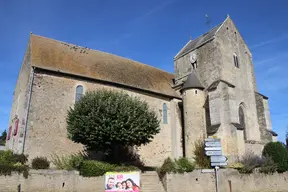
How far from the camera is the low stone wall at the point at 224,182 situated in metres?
14.8

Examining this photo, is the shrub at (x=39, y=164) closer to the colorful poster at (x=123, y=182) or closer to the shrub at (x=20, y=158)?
the shrub at (x=20, y=158)

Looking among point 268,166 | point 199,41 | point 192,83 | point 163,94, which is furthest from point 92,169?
point 199,41

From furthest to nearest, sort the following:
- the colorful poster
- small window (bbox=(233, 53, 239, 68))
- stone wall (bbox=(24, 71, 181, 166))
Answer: small window (bbox=(233, 53, 239, 68)), stone wall (bbox=(24, 71, 181, 166)), the colorful poster

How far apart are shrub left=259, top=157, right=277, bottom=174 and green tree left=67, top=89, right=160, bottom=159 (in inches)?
321

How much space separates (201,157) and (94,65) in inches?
478

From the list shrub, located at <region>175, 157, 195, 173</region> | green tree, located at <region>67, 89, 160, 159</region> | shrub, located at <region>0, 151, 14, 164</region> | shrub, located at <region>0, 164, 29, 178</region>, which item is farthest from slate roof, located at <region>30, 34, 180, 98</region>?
shrub, located at <region>175, 157, 195, 173</region>

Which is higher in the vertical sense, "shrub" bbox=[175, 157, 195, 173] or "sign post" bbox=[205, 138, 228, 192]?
"sign post" bbox=[205, 138, 228, 192]

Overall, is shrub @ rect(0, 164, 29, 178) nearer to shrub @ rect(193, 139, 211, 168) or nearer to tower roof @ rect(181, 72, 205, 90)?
shrub @ rect(193, 139, 211, 168)

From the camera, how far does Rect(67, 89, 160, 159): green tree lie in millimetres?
15875

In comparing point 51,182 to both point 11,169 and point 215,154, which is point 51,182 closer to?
point 11,169

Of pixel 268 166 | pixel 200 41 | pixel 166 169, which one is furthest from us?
pixel 200 41

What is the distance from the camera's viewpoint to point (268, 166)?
18.0 m

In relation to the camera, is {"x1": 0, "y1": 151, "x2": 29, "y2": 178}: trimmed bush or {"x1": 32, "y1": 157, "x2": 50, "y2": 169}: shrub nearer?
{"x1": 0, "y1": 151, "x2": 29, "y2": 178}: trimmed bush

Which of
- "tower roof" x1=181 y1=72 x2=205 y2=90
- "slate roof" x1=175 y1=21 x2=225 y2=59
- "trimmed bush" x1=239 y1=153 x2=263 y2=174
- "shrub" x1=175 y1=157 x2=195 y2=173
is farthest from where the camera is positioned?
"slate roof" x1=175 y1=21 x2=225 y2=59
